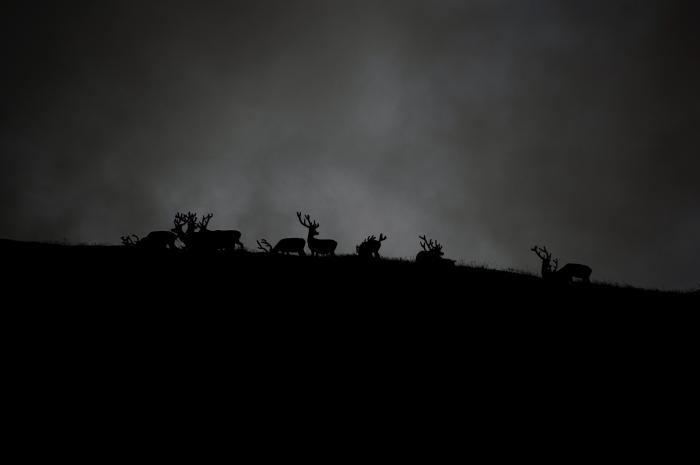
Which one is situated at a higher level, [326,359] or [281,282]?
[281,282]

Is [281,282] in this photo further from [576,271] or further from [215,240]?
[576,271]

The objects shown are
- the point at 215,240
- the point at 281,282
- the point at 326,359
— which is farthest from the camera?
the point at 215,240

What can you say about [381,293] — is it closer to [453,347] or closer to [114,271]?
[453,347]

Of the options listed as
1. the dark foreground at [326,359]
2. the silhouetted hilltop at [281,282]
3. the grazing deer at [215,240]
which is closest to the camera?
the dark foreground at [326,359]

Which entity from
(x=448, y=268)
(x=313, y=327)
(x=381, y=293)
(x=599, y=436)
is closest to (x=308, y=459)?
(x=313, y=327)

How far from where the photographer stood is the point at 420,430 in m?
7.11

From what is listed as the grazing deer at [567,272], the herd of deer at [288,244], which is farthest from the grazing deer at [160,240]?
the grazing deer at [567,272]

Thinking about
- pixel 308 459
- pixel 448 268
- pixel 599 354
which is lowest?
pixel 308 459

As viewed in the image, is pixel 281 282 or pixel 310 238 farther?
pixel 310 238

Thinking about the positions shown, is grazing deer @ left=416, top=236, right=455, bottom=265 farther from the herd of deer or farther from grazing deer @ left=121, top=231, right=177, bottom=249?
grazing deer @ left=121, top=231, right=177, bottom=249

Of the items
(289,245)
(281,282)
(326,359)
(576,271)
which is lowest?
(326,359)

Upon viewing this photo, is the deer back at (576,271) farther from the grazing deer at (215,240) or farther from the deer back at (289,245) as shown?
the grazing deer at (215,240)

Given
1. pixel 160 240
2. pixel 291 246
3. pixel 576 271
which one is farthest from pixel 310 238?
pixel 576 271

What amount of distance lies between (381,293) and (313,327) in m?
3.77
